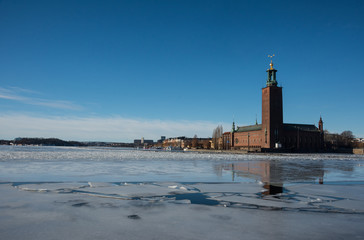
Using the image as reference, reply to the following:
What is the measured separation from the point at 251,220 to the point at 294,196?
12.4ft

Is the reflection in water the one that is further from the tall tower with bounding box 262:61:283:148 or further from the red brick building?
the tall tower with bounding box 262:61:283:148

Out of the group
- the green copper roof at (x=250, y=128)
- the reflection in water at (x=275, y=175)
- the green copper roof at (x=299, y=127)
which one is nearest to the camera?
the reflection in water at (x=275, y=175)

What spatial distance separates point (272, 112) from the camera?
95188mm

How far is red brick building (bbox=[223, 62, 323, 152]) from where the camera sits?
93875 mm

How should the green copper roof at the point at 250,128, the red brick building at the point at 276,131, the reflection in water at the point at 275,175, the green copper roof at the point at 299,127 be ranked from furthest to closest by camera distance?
the green copper roof at the point at 250,128 < the green copper roof at the point at 299,127 < the red brick building at the point at 276,131 < the reflection in water at the point at 275,175

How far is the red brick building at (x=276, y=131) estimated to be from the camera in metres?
93.9

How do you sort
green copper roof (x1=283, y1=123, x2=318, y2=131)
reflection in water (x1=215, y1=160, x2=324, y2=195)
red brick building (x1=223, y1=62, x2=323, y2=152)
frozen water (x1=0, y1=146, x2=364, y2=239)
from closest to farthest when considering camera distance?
frozen water (x1=0, y1=146, x2=364, y2=239), reflection in water (x1=215, y1=160, x2=324, y2=195), red brick building (x1=223, y1=62, x2=323, y2=152), green copper roof (x1=283, y1=123, x2=318, y2=131)

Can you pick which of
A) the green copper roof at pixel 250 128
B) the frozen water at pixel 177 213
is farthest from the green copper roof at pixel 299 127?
the frozen water at pixel 177 213

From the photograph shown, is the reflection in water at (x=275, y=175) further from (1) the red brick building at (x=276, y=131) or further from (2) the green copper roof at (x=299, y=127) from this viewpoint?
(2) the green copper roof at (x=299, y=127)

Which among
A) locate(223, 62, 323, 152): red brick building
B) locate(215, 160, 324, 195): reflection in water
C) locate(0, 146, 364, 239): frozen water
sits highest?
locate(223, 62, 323, 152): red brick building

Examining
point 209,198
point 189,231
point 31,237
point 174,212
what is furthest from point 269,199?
point 31,237

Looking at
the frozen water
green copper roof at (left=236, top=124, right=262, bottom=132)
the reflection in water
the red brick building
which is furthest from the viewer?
green copper roof at (left=236, top=124, right=262, bottom=132)

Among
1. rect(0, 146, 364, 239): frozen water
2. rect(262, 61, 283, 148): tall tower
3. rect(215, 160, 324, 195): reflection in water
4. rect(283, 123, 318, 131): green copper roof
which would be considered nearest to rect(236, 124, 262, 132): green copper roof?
rect(283, 123, 318, 131): green copper roof

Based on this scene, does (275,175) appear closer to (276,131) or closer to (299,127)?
(276,131)
